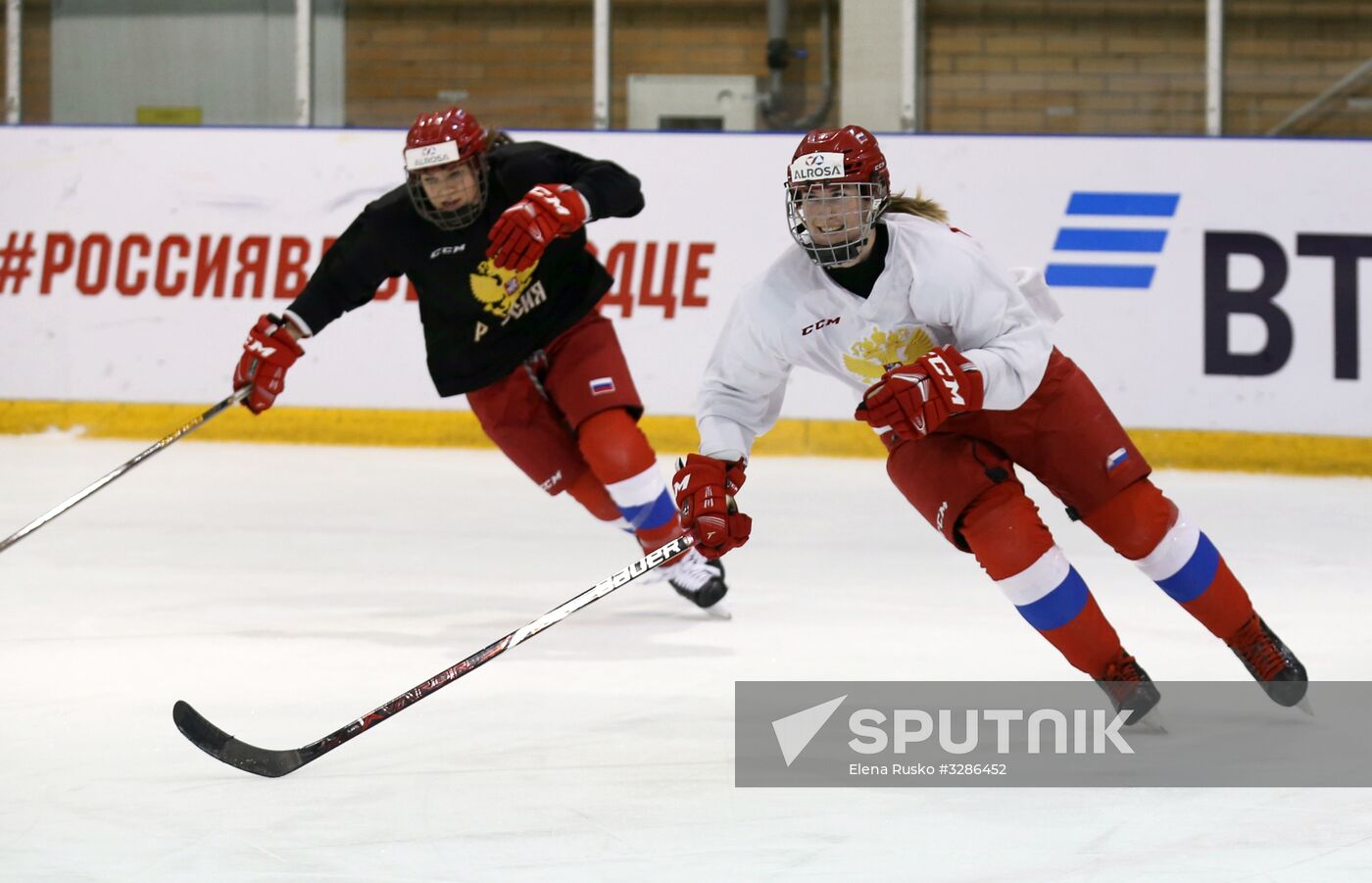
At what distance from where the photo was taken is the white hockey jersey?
2596mm

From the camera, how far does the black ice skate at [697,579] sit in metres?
3.69

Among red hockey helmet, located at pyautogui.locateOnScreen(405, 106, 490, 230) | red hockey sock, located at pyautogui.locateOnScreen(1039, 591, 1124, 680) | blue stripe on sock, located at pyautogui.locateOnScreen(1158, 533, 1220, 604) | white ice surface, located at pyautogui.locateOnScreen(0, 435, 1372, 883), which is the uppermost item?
red hockey helmet, located at pyautogui.locateOnScreen(405, 106, 490, 230)

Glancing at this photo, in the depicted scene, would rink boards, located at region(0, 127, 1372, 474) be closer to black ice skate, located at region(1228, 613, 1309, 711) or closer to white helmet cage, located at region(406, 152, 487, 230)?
white helmet cage, located at region(406, 152, 487, 230)

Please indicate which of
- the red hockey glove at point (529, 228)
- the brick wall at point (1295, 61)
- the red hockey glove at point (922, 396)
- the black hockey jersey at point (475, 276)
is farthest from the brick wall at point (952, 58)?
the red hockey glove at point (922, 396)

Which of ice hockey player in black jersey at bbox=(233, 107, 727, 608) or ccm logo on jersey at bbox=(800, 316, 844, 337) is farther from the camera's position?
ice hockey player in black jersey at bbox=(233, 107, 727, 608)

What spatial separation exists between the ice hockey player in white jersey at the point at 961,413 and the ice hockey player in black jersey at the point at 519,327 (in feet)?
3.23

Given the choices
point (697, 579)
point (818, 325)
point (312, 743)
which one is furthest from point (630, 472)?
point (312, 743)

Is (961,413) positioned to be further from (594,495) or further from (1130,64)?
(1130,64)

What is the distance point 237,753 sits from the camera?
2447 mm

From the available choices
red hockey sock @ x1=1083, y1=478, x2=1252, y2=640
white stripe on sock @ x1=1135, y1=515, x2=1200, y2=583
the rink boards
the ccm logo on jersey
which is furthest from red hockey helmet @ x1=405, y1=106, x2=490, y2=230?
the rink boards

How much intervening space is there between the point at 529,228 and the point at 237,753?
1237 millimetres

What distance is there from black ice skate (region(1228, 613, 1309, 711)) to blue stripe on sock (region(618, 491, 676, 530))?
1361mm

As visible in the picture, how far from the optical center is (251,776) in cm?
244

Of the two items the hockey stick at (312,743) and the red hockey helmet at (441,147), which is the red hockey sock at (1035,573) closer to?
the hockey stick at (312,743)
